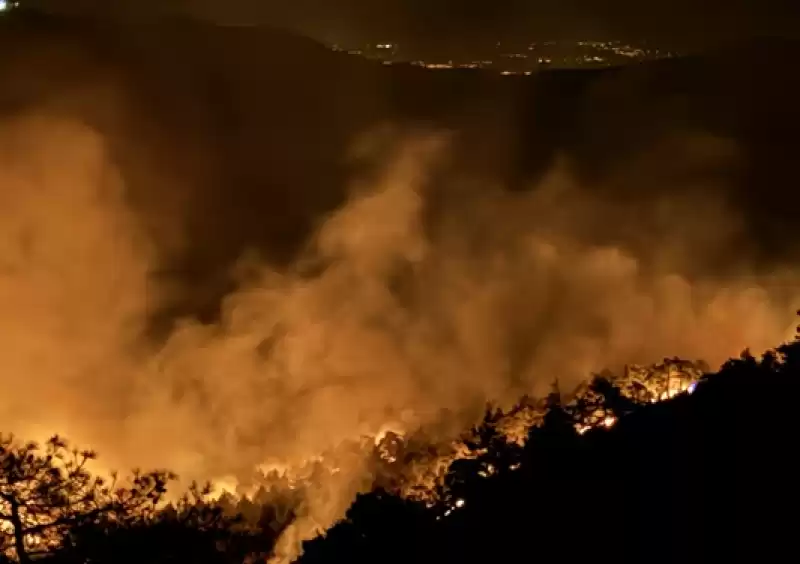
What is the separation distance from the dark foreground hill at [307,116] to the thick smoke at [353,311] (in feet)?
2.13

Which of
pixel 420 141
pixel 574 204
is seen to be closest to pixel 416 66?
pixel 420 141

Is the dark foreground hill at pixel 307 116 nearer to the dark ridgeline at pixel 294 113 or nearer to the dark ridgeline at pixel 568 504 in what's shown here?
the dark ridgeline at pixel 294 113

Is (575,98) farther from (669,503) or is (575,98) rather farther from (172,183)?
(669,503)

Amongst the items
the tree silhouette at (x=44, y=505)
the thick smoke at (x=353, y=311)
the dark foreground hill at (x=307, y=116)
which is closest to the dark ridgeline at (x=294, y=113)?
the dark foreground hill at (x=307, y=116)

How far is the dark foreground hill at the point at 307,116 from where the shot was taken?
19.0m

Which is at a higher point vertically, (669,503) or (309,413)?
(309,413)

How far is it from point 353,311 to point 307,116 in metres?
6.11

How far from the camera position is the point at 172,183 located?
19688 mm

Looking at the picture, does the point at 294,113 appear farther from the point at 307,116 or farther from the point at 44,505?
the point at 44,505

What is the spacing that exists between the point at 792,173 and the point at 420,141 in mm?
7521

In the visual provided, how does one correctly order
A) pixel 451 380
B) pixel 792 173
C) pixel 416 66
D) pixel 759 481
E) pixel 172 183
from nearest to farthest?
1. pixel 759 481
2. pixel 451 380
3. pixel 792 173
4. pixel 172 183
5. pixel 416 66

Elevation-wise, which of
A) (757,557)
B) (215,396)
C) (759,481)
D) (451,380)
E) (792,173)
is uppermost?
(792,173)

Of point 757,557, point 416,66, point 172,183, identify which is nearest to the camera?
point 757,557

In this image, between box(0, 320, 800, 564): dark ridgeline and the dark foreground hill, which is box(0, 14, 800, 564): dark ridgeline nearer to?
→ the dark foreground hill
